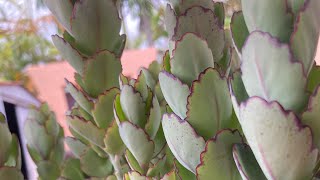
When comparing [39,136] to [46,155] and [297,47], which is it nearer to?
[46,155]

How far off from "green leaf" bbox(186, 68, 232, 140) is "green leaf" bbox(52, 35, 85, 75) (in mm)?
178

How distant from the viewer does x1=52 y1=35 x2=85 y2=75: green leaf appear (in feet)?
1.41

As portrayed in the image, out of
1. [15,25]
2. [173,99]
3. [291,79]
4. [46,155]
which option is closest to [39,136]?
[46,155]

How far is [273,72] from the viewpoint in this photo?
0.25m

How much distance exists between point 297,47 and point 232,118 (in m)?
0.10

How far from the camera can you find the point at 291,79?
245mm

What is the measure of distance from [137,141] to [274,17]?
186mm

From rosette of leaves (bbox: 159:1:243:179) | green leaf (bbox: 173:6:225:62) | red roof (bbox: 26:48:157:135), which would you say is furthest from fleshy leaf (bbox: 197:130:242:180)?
red roof (bbox: 26:48:157:135)

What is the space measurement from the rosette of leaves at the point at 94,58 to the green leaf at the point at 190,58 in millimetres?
135

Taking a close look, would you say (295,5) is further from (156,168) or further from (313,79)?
(156,168)

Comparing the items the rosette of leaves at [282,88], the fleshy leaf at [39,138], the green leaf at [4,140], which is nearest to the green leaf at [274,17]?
the rosette of leaves at [282,88]

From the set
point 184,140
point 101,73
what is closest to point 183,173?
point 184,140

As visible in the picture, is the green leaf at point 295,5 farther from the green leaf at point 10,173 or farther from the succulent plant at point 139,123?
the green leaf at point 10,173

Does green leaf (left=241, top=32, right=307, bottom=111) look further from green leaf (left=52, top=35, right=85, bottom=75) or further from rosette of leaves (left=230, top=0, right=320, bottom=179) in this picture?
green leaf (left=52, top=35, right=85, bottom=75)
